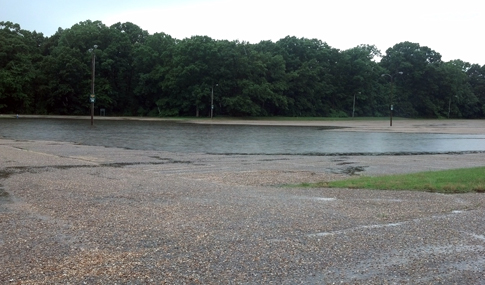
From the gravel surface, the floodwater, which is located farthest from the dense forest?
the gravel surface

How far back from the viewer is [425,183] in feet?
40.2

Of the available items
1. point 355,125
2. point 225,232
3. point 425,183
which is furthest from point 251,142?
point 355,125

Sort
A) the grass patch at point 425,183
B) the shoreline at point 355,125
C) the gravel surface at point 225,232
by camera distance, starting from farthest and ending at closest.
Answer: the shoreline at point 355,125 → the grass patch at point 425,183 → the gravel surface at point 225,232

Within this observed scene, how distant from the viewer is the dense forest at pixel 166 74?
78.8 m

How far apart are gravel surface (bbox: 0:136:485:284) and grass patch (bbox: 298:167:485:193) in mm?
641

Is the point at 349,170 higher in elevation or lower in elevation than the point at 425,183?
lower

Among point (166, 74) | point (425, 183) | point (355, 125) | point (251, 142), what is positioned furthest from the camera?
point (166, 74)

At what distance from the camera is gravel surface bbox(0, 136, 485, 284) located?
5.25m

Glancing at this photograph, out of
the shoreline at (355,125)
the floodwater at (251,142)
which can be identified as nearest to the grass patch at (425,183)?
the floodwater at (251,142)

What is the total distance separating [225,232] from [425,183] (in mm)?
7394

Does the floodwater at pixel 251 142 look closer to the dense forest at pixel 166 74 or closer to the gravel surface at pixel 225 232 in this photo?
the gravel surface at pixel 225 232

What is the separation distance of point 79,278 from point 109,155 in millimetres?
15176

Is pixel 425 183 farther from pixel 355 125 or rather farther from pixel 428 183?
pixel 355 125

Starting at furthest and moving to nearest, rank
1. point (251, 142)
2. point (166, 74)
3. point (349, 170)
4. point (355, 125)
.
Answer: point (166, 74) < point (355, 125) < point (251, 142) < point (349, 170)
